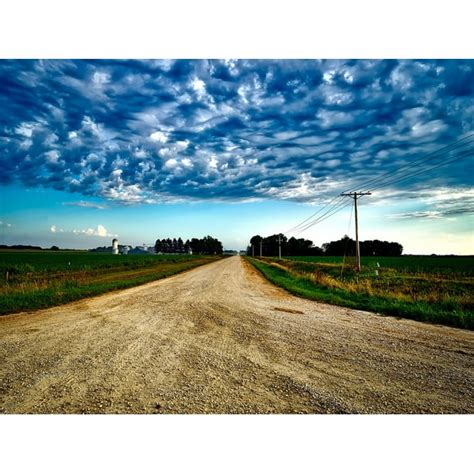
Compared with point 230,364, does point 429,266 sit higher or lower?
higher

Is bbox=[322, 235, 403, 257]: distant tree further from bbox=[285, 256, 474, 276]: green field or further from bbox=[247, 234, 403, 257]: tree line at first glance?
bbox=[285, 256, 474, 276]: green field

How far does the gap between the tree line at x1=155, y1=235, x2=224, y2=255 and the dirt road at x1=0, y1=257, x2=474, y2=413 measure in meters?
177

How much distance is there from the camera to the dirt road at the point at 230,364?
12.2 ft

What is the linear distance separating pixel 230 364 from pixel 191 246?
184m

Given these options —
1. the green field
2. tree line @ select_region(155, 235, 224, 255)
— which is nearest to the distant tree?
the green field

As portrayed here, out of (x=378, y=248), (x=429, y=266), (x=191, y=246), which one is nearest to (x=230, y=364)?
(x=429, y=266)

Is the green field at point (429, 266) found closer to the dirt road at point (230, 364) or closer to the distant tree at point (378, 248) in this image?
the dirt road at point (230, 364)

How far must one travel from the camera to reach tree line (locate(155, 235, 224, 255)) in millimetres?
186125

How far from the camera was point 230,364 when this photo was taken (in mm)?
4930

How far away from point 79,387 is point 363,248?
118m

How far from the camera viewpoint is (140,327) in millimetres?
7418

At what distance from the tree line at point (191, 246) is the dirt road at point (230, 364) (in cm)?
17710

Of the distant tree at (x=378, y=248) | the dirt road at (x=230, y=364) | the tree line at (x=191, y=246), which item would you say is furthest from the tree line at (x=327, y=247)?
the dirt road at (x=230, y=364)

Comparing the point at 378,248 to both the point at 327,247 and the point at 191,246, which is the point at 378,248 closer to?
the point at 327,247
